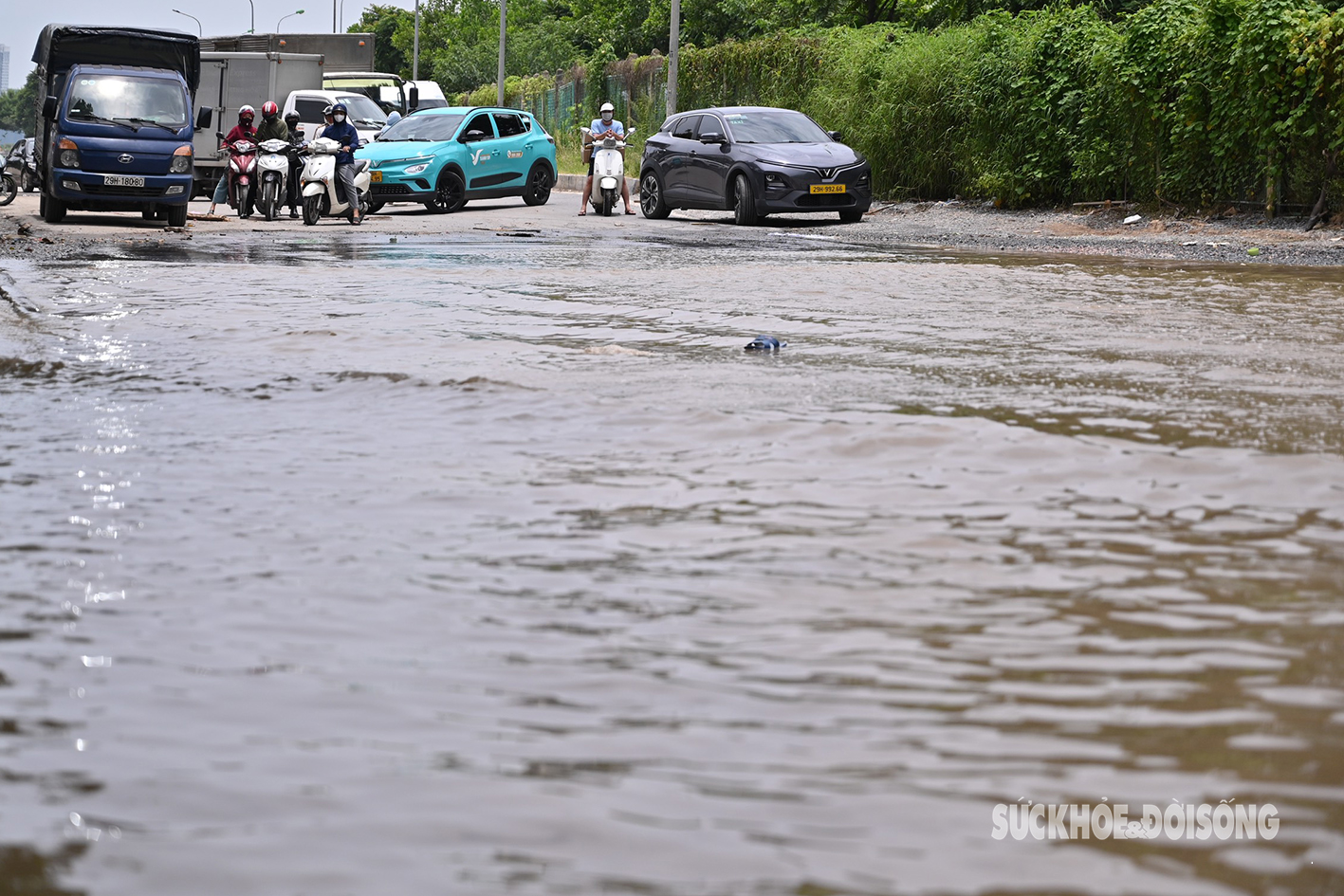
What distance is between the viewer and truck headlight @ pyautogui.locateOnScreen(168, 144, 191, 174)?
21250mm

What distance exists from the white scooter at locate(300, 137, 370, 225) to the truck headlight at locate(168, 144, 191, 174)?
1583 millimetres

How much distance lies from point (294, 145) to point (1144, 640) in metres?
20.8

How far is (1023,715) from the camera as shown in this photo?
121 inches

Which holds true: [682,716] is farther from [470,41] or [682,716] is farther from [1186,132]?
[470,41]

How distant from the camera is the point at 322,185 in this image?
74.3ft

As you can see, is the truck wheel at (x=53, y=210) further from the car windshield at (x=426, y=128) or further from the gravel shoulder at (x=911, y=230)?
the car windshield at (x=426, y=128)

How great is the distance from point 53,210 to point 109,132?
4.65ft

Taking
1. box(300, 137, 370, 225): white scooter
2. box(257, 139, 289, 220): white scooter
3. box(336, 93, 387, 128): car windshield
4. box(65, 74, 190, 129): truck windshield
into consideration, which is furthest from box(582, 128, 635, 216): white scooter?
box(336, 93, 387, 128): car windshield

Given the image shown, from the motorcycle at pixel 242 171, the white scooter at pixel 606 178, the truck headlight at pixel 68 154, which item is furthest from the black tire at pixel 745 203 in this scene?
the truck headlight at pixel 68 154

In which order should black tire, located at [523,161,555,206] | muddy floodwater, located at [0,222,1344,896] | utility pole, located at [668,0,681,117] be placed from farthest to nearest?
utility pole, located at [668,0,681,117] < black tire, located at [523,161,555,206] < muddy floodwater, located at [0,222,1344,896]

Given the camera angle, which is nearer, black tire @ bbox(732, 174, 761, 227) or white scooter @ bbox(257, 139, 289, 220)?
white scooter @ bbox(257, 139, 289, 220)

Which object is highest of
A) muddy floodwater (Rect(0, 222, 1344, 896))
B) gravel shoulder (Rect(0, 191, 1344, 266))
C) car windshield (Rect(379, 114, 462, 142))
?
car windshield (Rect(379, 114, 462, 142))

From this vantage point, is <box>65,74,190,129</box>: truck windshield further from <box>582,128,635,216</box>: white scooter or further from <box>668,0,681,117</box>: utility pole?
<box>668,0,681,117</box>: utility pole

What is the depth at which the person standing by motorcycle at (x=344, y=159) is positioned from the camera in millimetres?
22694
